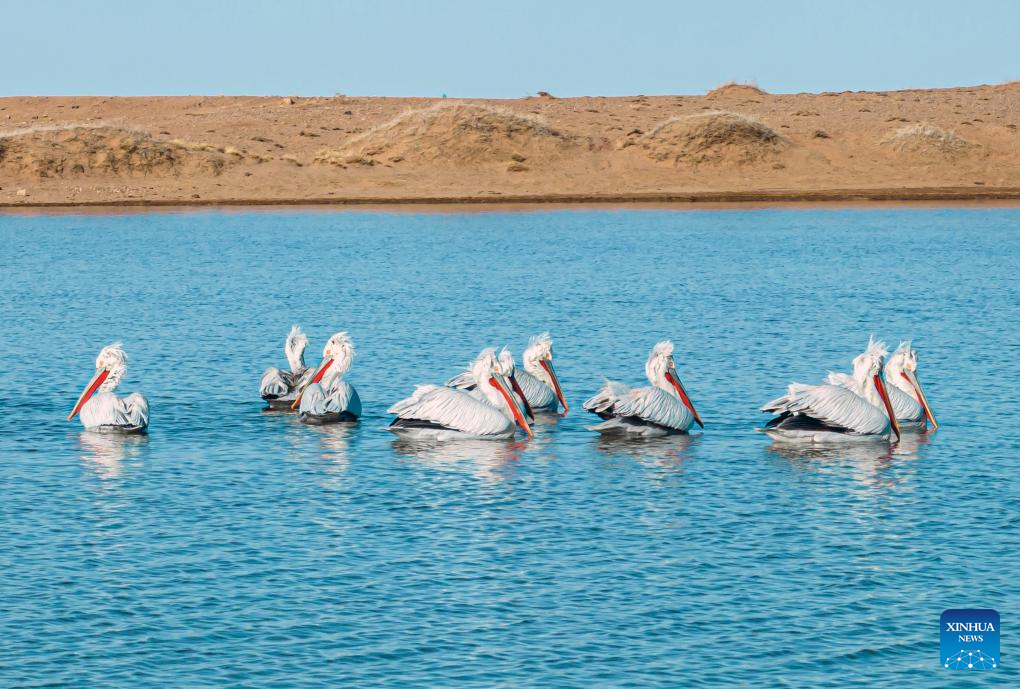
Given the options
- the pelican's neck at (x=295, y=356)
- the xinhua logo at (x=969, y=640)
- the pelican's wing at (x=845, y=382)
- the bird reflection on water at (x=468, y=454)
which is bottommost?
the xinhua logo at (x=969, y=640)

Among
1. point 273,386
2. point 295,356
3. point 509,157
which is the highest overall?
point 509,157

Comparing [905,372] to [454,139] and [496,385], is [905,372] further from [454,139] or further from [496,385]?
[454,139]

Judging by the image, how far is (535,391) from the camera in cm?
2023

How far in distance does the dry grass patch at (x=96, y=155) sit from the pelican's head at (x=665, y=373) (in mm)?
45416

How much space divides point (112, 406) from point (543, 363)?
210 inches

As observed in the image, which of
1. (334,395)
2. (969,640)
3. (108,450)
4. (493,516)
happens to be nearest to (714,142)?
(334,395)

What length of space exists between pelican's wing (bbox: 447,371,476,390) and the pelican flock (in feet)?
0.04

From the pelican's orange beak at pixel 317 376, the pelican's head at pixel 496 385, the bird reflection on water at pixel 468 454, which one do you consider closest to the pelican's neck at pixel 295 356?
the pelican's orange beak at pixel 317 376

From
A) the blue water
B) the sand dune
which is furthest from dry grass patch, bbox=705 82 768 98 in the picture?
the blue water

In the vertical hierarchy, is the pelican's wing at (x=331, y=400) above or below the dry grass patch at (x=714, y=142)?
below

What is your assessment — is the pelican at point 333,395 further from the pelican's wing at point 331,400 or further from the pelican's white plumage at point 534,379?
the pelican's white plumage at point 534,379

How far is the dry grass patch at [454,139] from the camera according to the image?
65125mm

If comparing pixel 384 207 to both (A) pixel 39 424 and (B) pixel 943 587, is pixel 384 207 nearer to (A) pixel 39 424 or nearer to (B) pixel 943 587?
(A) pixel 39 424

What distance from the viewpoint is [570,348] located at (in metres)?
26.1
